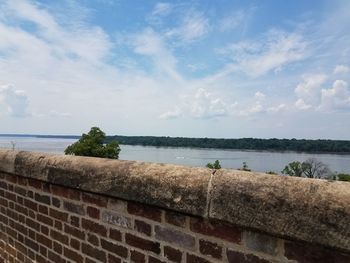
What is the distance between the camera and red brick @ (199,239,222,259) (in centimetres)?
201

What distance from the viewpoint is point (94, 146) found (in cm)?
5447

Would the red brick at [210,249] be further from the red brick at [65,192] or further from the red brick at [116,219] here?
the red brick at [65,192]

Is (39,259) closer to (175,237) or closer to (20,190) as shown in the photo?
(20,190)

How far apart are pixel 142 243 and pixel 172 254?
29 centimetres

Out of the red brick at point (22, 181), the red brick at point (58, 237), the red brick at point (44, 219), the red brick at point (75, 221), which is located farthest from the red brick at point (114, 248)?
the red brick at point (22, 181)

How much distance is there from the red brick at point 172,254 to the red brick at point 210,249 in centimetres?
19

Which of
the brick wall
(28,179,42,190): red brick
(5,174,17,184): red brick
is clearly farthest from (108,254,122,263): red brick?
(5,174,17,184): red brick

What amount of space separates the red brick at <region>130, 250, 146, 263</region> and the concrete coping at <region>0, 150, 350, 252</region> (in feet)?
1.18

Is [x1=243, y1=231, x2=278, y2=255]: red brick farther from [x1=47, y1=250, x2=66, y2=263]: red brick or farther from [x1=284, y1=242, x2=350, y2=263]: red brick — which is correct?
[x1=47, y1=250, x2=66, y2=263]: red brick

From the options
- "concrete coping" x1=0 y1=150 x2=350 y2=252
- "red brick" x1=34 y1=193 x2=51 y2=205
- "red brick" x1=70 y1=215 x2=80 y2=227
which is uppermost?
"concrete coping" x1=0 y1=150 x2=350 y2=252

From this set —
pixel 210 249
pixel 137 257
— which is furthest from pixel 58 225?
pixel 210 249

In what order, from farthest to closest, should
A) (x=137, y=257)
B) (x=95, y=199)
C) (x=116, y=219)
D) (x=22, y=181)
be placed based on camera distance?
1. (x=22, y=181)
2. (x=95, y=199)
3. (x=116, y=219)
4. (x=137, y=257)

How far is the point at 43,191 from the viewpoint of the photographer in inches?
144

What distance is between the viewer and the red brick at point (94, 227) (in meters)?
2.87
